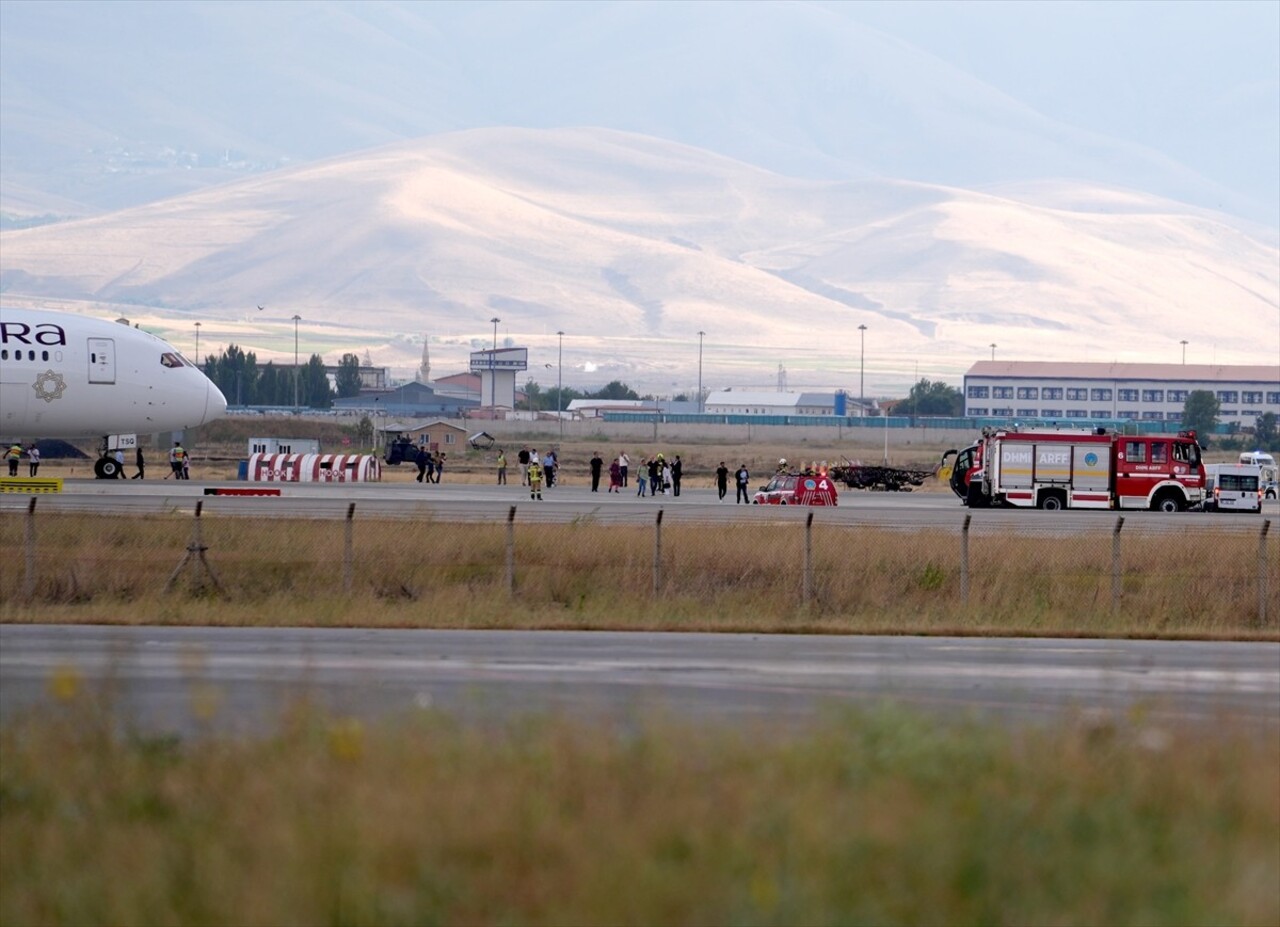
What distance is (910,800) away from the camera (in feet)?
33.9

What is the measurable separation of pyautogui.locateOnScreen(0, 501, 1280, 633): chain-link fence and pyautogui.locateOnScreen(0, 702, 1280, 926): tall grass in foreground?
12.8 meters

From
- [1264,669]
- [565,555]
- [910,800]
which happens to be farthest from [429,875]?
[565,555]

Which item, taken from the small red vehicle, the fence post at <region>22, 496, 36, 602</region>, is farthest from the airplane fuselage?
the fence post at <region>22, 496, 36, 602</region>

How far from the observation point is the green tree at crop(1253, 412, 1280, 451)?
150750 mm

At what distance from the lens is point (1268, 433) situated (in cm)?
15912

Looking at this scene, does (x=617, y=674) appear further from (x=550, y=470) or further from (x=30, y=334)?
(x=550, y=470)

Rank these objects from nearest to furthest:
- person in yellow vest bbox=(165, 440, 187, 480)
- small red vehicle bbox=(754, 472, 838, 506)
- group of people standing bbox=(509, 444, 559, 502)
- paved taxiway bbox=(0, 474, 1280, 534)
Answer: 1. paved taxiway bbox=(0, 474, 1280, 534)
2. group of people standing bbox=(509, 444, 559, 502)
3. small red vehicle bbox=(754, 472, 838, 506)
4. person in yellow vest bbox=(165, 440, 187, 480)

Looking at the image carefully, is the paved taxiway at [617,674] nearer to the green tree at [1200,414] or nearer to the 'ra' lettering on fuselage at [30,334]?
the 'ra' lettering on fuselage at [30,334]

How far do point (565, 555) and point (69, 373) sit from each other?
78.7 ft

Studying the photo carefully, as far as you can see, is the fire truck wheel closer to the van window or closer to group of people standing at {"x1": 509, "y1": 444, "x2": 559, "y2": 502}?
the van window

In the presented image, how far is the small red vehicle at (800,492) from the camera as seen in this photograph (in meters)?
52.4

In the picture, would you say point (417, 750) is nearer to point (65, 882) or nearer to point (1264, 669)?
point (65, 882)

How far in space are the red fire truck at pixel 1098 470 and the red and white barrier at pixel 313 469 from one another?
81.4 ft

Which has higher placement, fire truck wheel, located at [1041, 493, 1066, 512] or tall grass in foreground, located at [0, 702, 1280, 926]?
tall grass in foreground, located at [0, 702, 1280, 926]
